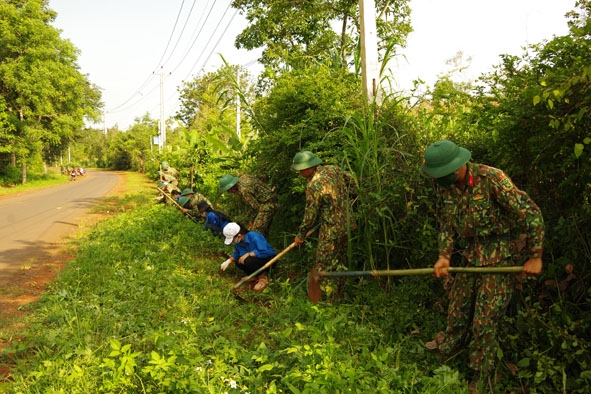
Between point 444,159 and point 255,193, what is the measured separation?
3.42 meters

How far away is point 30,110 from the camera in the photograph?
22.0 metres

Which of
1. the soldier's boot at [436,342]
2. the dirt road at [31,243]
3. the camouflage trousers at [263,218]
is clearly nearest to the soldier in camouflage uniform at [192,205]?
the dirt road at [31,243]

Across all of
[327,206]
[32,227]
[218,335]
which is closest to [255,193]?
[327,206]

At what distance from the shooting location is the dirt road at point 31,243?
17.6ft

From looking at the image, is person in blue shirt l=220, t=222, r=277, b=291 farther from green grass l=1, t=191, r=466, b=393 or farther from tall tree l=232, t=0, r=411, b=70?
tall tree l=232, t=0, r=411, b=70

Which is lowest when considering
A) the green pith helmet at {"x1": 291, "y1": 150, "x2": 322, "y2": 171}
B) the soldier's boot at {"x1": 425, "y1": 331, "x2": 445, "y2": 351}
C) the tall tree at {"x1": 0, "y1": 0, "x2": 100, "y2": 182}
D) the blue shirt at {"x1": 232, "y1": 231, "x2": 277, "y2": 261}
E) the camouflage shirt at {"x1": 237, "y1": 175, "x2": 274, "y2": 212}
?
the soldier's boot at {"x1": 425, "y1": 331, "x2": 445, "y2": 351}

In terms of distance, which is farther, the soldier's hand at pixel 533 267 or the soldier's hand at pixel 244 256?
the soldier's hand at pixel 244 256

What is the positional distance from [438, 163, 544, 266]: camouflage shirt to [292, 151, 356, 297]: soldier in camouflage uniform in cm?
145

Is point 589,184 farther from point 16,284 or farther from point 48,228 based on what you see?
point 48,228

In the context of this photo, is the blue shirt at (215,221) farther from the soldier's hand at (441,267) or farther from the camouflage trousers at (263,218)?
the soldier's hand at (441,267)

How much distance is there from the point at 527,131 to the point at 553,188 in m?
0.50

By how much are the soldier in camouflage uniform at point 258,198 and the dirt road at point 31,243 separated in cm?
279

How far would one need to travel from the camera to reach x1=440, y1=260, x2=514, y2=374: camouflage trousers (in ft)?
9.84

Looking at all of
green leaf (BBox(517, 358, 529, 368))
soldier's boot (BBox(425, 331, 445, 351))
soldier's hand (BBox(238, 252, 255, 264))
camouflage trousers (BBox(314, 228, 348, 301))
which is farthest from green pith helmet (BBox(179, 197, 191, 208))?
green leaf (BBox(517, 358, 529, 368))
